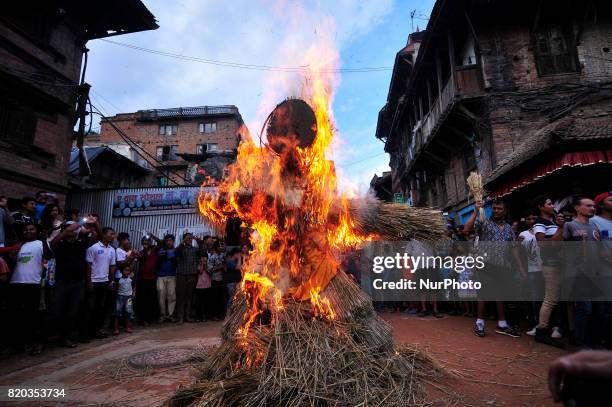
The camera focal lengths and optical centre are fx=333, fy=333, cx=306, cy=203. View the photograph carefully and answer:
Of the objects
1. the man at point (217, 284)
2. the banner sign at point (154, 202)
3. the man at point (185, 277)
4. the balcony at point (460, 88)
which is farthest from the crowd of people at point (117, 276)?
the balcony at point (460, 88)

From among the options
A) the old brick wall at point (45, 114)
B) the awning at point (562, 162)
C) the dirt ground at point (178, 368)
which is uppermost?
the old brick wall at point (45, 114)

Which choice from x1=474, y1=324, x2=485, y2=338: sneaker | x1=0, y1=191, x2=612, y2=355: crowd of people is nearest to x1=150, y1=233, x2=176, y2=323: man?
x1=0, y1=191, x2=612, y2=355: crowd of people

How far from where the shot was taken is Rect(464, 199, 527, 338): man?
5.71 m

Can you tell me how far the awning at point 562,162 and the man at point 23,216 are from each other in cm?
1151

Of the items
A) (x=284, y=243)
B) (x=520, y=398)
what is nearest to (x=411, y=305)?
(x=520, y=398)

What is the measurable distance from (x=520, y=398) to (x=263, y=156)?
11.1ft

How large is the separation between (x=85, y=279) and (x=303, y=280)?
16.8ft

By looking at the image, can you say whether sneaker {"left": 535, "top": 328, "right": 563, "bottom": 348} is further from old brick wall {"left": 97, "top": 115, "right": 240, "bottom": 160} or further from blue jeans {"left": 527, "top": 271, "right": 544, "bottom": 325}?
old brick wall {"left": 97, "top": 115, "right": 240, "bottom": 160}

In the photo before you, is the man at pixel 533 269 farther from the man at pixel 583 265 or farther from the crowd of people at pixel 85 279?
the crowd of people at pixel 85 279

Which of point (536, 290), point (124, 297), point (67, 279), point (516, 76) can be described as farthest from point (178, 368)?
point (516, 76)

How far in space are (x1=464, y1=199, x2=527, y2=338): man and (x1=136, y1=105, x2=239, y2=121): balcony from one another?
40.3 m

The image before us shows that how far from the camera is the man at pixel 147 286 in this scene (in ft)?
28.3

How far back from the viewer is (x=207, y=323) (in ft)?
27.7

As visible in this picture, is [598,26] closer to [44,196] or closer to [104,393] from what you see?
[104,393]
